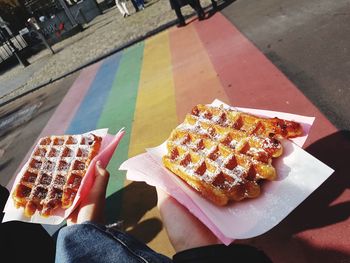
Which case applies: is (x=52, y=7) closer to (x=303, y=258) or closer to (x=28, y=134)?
(x=28, y=134)

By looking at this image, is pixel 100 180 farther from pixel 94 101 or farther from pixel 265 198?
pixel 94 101

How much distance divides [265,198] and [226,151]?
476mm

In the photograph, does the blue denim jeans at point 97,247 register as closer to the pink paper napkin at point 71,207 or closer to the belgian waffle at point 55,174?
the pink paper napkin at point 71,207

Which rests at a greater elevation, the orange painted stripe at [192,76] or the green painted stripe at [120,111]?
the orange painted stripe at [192,76]

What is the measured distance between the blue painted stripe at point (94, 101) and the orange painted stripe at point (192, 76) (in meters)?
1.80

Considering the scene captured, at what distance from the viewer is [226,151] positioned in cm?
235

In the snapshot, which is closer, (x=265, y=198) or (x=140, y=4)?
(x=265, y=198)

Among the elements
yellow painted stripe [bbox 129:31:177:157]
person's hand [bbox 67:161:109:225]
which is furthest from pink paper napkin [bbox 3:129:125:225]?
yellow painted stripe [bbox 129:31:177:157]

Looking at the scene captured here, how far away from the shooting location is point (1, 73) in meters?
20.9

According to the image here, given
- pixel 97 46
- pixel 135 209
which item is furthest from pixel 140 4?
pixel 135 209

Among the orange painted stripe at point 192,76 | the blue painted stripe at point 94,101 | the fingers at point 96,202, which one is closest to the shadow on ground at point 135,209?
the fingers at point 96,202

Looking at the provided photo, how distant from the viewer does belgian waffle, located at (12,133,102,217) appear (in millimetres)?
2744

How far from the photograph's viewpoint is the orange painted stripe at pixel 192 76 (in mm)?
5598

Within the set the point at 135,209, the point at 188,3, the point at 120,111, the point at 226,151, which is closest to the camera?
the point at 226,151
